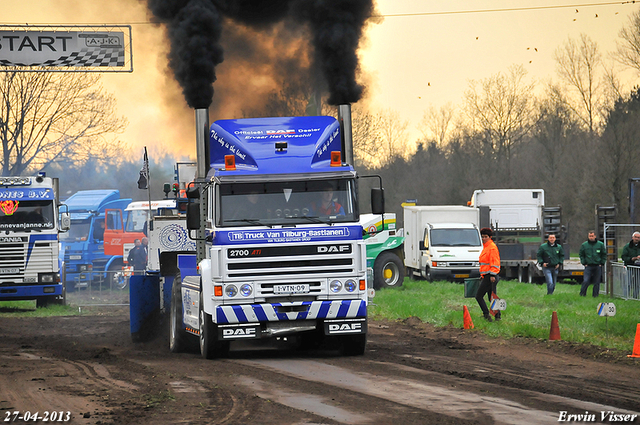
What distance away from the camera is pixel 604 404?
28.1ft

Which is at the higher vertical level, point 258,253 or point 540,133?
point 540,133

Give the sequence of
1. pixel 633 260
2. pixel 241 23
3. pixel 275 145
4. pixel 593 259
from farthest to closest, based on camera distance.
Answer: pixel 593 259
pixel 633 260
pixel 241 23
pixel 275 145

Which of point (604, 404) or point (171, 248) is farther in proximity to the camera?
point (171, 248)

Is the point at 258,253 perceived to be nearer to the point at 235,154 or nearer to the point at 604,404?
the point at 235,154

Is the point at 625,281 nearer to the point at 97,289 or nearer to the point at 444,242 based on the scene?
the point at 444,242

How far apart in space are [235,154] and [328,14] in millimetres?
6233

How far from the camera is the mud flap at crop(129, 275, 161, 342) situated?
1619 centimetres

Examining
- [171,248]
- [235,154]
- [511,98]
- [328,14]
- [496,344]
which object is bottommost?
[496,344]

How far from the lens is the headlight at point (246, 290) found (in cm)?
1211

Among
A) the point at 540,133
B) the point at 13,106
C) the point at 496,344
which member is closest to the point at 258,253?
the point at 496,344

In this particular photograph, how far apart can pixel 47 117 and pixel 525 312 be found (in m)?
29.9

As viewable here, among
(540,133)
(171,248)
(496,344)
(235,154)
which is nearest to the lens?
(235,154)

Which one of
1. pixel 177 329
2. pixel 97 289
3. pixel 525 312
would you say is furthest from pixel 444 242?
pixel 177 329

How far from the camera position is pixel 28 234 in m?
23.7
